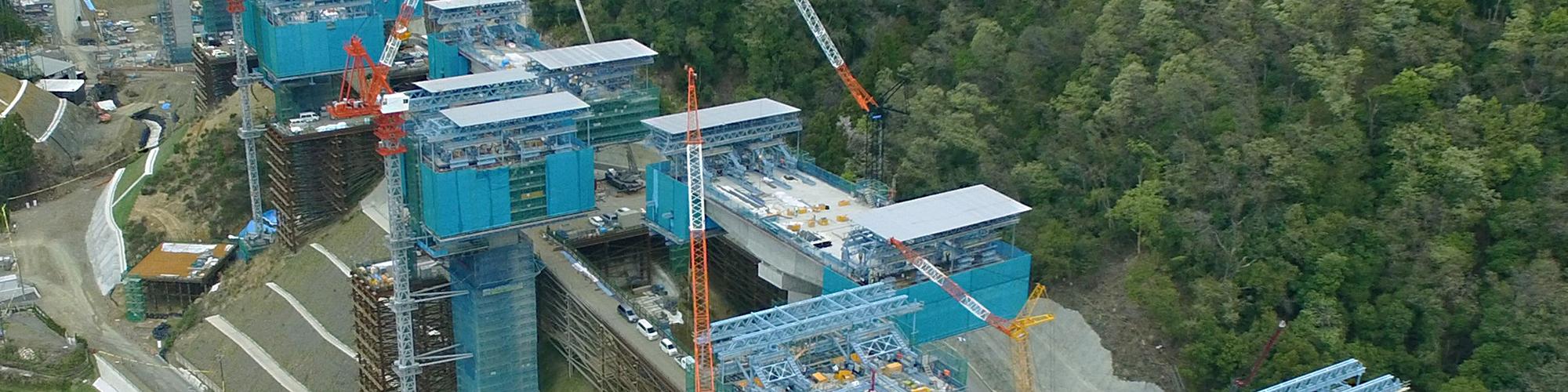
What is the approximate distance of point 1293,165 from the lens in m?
105

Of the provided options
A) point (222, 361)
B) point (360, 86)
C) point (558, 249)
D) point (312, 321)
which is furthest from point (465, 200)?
point (222, 361)

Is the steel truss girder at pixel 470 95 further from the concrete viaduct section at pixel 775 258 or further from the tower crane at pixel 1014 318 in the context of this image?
the tower crane at pixel 1014 318

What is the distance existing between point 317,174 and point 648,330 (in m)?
48.4

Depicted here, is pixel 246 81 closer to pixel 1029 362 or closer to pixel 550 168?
pixel 550 168

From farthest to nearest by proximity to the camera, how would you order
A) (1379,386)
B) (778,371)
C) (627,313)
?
(627,313) → (778,371) → (1379,386)

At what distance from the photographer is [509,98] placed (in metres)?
116

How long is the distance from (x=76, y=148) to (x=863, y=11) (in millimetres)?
86244

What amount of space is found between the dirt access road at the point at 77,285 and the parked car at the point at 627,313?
39.0 meters

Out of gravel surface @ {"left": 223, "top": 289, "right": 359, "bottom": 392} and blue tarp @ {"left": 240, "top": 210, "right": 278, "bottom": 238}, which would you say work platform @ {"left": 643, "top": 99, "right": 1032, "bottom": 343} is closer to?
gravel surface @ {"left": 223, "top": 289, "right": 359, "bottom": 392}

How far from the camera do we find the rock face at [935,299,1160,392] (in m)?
104

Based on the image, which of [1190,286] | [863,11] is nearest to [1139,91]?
[1190,286]

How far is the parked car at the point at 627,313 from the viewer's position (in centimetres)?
10975

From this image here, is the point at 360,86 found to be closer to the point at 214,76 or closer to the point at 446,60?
the point at 446,60

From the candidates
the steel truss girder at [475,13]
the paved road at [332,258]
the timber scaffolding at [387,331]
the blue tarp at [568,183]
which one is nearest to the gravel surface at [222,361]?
the paved road at [332,258]
